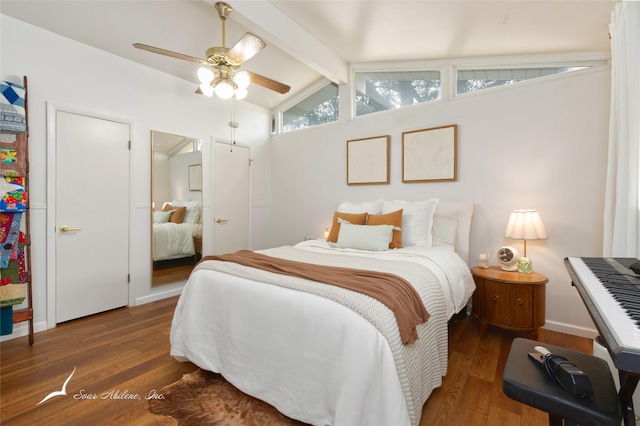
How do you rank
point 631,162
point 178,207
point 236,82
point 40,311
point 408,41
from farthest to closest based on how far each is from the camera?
point 178,207
point 408,41
point 40,311
point 236,82
point 631,162

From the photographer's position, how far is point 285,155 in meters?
4.71

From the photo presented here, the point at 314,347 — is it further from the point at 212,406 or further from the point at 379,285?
the point at 212,406

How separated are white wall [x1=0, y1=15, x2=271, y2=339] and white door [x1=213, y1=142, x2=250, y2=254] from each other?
0.13 m

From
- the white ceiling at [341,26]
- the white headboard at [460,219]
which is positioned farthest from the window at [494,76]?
the white headboard at [460,219]

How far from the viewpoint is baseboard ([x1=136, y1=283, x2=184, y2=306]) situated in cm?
337

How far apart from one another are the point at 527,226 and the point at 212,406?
276cm

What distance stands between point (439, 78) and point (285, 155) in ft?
8.17

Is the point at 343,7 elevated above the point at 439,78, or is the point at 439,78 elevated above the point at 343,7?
the point at 343,7

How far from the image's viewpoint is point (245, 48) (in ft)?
6.86

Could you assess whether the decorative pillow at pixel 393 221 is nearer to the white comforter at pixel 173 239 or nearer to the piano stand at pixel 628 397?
the piano stand at pixel 628 397

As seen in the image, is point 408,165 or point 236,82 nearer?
point 236,82

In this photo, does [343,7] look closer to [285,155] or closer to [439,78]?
[439,78]

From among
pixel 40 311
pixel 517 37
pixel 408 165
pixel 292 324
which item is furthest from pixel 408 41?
pixel 40 311

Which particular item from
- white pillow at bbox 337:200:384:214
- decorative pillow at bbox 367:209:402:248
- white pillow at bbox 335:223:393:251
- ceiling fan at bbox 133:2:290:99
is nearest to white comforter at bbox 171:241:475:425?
white pillow at bbox 335:223:393:251
